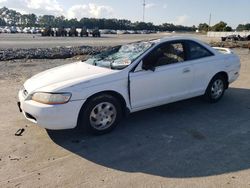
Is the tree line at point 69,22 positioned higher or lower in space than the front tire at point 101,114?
higher

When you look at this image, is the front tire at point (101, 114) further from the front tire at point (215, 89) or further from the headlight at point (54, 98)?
the front tire at point (215, 89)

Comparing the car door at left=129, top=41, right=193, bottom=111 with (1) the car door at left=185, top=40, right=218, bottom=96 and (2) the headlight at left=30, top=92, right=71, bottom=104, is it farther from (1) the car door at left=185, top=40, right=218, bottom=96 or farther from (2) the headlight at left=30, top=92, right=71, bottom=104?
(2) the headlight at left=30, top=92, right=71, bottom=104

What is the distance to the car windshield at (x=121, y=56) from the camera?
509 centimetres

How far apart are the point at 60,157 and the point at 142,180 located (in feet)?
4.12

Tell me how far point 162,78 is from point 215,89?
71.6 inches

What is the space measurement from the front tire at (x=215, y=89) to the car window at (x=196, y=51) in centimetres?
61

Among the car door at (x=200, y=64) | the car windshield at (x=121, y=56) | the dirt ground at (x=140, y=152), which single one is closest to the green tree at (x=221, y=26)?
the car door at (x=200, y=64)

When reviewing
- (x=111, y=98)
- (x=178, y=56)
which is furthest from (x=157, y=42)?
(x=111, y=98)

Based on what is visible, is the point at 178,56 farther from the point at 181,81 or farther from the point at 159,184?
the point at 159,184

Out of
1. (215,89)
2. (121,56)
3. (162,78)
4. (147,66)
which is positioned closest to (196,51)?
(215,89)

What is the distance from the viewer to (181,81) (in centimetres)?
561

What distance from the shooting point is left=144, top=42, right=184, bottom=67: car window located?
17.4ft

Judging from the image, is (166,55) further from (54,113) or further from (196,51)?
(54,113)

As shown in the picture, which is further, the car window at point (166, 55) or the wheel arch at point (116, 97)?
the car window at point (166, 55)
